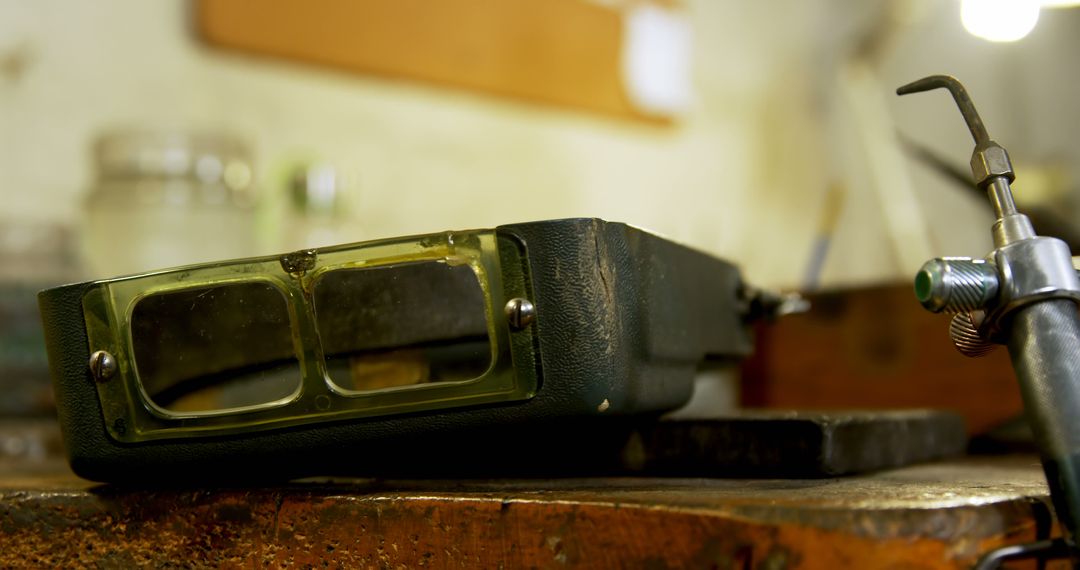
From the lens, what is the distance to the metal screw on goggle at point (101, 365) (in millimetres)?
421

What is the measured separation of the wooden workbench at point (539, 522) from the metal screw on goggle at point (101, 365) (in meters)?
0.05

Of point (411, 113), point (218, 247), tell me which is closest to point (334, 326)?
point (218, 247)

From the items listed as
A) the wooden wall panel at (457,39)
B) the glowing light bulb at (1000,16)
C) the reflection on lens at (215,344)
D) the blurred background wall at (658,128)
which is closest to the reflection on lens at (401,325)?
the reflection on lens at (215,344)

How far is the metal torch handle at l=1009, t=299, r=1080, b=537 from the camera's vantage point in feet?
1.04

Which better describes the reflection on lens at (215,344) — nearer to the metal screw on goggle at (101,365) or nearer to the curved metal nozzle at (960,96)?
the metal screw on goggle at (101,365)

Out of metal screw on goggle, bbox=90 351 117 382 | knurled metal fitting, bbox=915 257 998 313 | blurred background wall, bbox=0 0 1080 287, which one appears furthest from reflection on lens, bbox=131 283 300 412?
blurred background wall, bbox=0 0 1080 287

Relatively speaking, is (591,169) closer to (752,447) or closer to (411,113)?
(411,113)

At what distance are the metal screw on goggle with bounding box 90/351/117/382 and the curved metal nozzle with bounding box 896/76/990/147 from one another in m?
0.36

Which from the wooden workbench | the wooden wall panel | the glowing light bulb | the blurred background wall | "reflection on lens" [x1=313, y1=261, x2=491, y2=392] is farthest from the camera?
the wooden wall panel

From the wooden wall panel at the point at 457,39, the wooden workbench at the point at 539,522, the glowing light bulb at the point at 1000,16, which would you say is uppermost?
the wooden wall panel at the point at 457,39

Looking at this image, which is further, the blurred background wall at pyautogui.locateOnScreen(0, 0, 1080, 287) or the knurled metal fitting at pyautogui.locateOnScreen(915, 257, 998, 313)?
the blurred background wall at pyautogui.locateOnScreen(0, 0, 1080, 287)

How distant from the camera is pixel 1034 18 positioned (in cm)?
55

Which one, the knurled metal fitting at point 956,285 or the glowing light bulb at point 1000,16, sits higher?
the glowing light bulb at point 1000,16

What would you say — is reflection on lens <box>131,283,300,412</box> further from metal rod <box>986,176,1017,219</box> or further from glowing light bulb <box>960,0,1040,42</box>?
glowing light bulb <box>960,0,1040,42</box>
